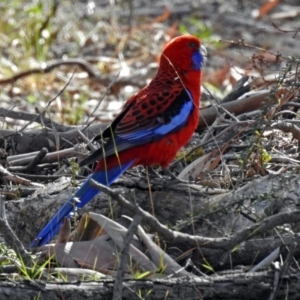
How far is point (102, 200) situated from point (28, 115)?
5.38ft

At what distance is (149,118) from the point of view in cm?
488

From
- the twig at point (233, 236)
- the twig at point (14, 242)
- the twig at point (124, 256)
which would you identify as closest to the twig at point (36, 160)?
the twig at point (14, 242)

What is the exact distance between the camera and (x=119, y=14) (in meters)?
11.1

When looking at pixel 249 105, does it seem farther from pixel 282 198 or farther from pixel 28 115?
pixel 282 198

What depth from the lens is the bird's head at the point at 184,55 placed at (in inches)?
213

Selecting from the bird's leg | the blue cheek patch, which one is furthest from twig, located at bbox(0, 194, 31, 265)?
the blue cheek patch

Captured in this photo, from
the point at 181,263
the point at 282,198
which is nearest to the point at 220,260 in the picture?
the point at 181,263

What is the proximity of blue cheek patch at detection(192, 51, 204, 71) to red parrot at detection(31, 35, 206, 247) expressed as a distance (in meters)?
0.11

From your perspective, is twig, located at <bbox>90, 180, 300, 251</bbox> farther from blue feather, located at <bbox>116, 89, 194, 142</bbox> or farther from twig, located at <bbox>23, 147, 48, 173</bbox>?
twig, located at <bbox>23, 147, 48, 173</bbox>

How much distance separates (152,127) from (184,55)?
2.61ft

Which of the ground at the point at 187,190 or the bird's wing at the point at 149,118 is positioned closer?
the ground at the point at 187,190

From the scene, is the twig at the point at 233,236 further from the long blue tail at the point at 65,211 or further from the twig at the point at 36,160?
the twig at the point at 36,160

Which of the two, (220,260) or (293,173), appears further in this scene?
(293,173)

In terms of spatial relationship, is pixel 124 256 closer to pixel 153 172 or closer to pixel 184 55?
pixel 153 172
